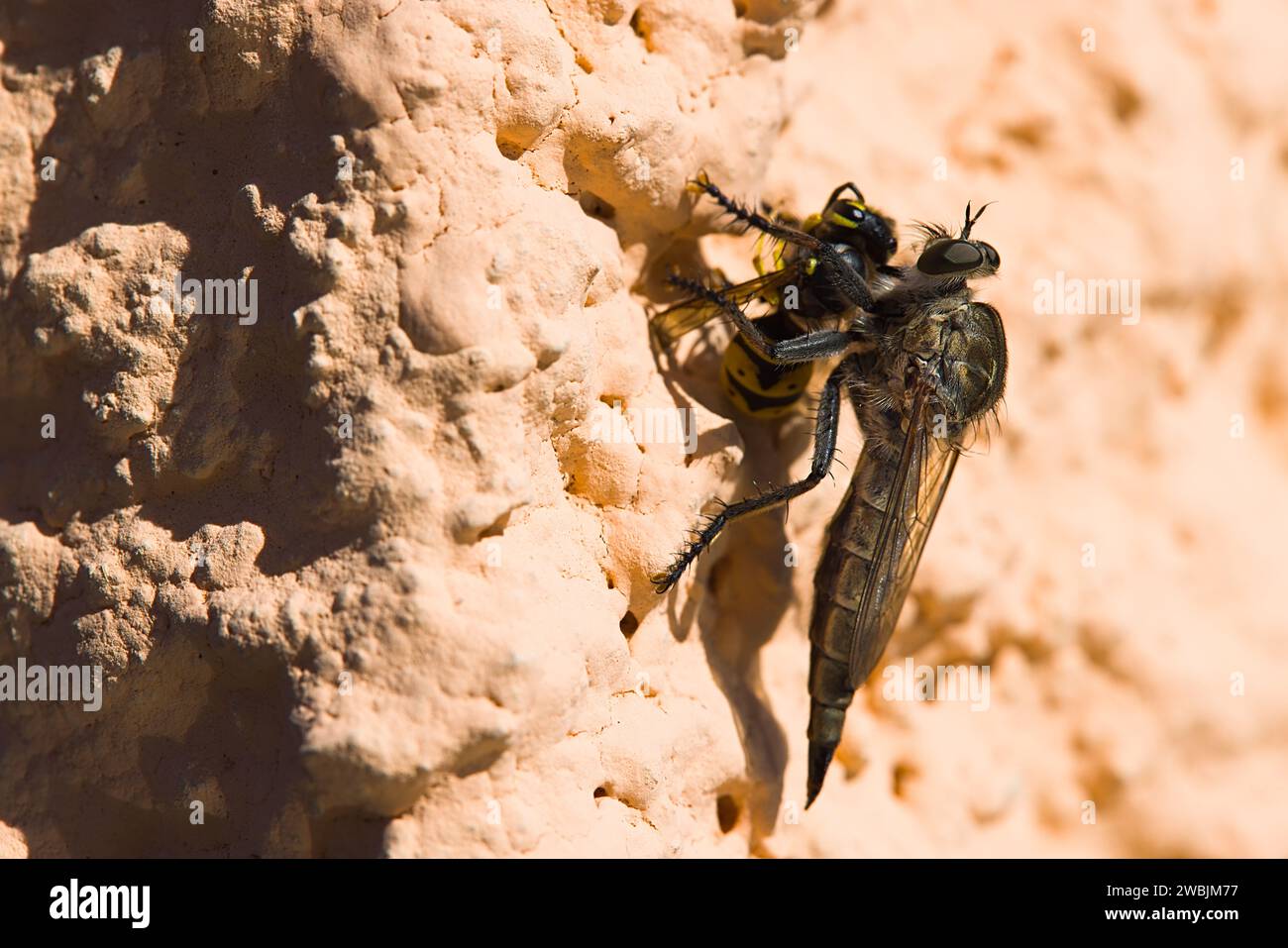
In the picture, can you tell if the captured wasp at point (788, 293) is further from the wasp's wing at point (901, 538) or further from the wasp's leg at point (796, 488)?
the wasp's wing at point (901, 538)

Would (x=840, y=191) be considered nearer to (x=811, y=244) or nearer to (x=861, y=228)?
(x=861, y=228)

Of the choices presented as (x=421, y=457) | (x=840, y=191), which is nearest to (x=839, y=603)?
(x=840, y=191)

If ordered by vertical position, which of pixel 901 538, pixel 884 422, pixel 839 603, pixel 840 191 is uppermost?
pixel 840 191

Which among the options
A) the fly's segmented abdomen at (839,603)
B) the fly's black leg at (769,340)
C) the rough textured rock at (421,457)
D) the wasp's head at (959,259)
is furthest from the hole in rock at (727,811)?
the wasp's head at (959,259)

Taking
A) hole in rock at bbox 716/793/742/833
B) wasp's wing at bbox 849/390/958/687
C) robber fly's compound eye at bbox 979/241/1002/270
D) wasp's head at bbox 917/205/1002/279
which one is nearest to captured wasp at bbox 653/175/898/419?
wasp's head at bbox 917/205/1002/279

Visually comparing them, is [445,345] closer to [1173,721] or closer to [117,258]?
[117,258]

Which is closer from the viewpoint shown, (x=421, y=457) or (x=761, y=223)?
(x=421, y=457)

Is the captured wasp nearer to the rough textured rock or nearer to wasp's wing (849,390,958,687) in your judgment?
the rough textured rock
